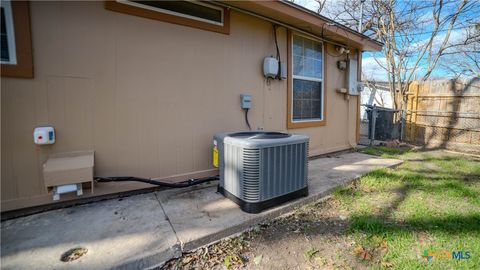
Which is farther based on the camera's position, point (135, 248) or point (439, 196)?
point (439, 196)

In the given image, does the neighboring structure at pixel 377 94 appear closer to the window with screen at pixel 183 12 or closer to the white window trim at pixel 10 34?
the window with screen at pixel 183 12

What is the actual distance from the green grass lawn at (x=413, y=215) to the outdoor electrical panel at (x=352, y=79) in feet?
6.61

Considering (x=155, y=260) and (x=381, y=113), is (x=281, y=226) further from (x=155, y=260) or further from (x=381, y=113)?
(x=381, y=113)

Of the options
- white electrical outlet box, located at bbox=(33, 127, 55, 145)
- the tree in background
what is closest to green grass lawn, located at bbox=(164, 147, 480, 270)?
white electrical outlet box, located at bbox=(33, 127, 55, 145)

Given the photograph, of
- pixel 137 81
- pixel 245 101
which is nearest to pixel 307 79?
pixel 245 101

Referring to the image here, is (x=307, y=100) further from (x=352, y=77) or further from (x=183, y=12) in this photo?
(x=183, y=12)

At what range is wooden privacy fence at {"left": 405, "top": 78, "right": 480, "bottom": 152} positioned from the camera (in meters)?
5.91

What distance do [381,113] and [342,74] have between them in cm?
231

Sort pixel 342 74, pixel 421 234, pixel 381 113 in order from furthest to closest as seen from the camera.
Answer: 1. pixel 381 113
2. pixel 342 74
3. pixel 421 234

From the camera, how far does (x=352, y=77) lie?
16.9 ft

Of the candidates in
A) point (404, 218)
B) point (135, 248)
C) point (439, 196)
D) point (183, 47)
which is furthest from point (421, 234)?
point (183, 47)

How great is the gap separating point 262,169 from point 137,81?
1.65m

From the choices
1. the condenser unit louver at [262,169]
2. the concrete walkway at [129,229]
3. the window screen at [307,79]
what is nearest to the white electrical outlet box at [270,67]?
the window screen at [307,79]

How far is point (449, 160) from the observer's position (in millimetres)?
4707
